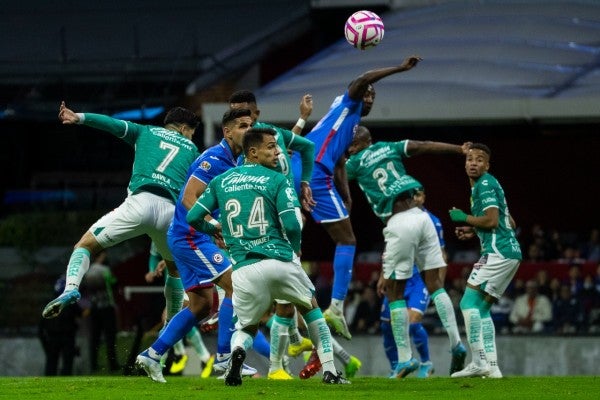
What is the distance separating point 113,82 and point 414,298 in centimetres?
1690

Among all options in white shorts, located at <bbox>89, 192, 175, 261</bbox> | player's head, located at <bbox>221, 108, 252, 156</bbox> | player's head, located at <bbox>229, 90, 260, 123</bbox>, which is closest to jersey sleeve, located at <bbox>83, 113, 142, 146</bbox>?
white shorts, located at <bbox>89, 192, 175, 261</bbox>

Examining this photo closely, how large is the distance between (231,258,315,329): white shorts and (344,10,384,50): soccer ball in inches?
155

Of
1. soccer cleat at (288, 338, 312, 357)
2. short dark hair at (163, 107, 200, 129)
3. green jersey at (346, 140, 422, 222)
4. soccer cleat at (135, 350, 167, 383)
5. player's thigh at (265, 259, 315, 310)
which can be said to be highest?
short dark hair at (163, 107, 200, 129)

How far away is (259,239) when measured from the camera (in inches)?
425

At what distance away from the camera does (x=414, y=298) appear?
16234 millimetres

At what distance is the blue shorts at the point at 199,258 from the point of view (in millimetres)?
12141

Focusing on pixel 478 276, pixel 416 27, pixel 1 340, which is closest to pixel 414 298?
pixel 478 276

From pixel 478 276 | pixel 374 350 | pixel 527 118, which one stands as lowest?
pixel 374 350

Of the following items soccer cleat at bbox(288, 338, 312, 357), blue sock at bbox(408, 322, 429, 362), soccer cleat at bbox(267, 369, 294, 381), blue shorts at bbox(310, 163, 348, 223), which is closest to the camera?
soccer cleat at bbox(267, 369, 294, 381)

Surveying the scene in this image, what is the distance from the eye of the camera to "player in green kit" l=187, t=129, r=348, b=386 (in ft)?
35.2

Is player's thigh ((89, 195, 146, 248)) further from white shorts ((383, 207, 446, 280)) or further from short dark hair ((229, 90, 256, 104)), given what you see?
white shorts ((383, 207, 446, 280))

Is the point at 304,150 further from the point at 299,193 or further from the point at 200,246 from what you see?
the point at 200,246

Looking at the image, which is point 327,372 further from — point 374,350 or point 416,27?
point 416,27

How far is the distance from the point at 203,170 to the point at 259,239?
153 centimetres
